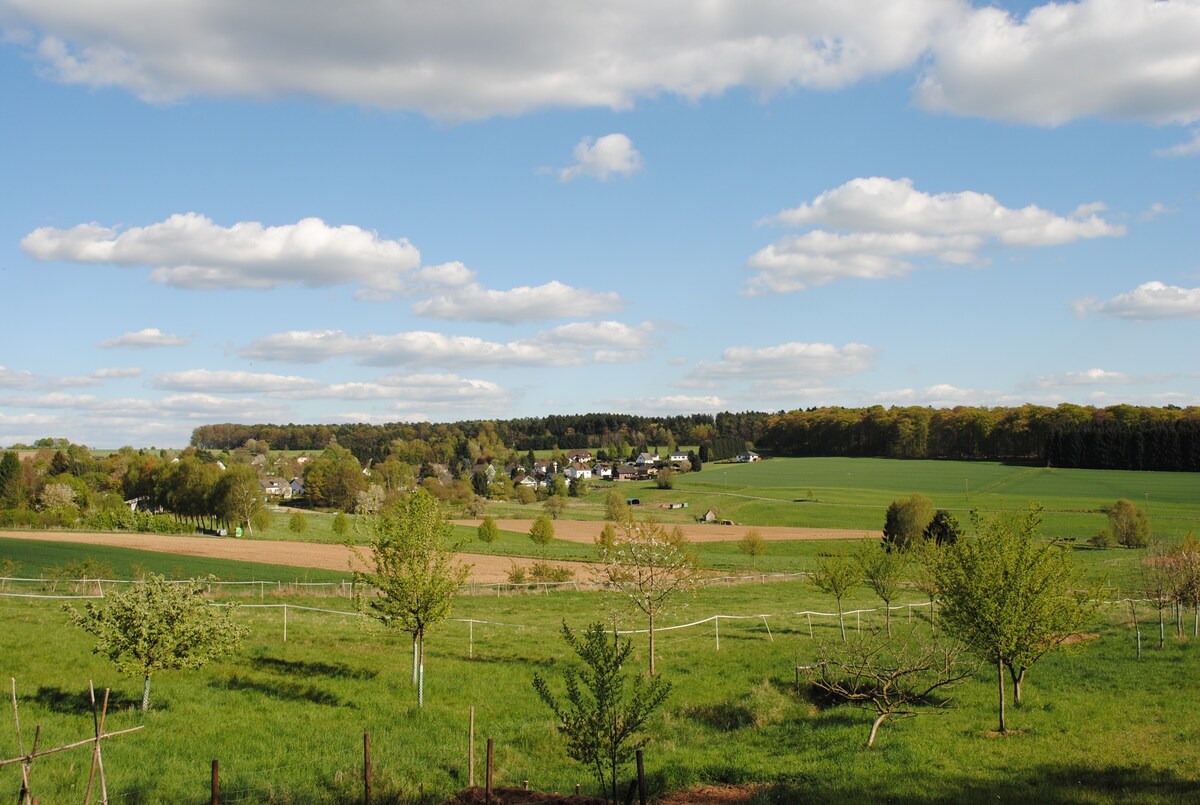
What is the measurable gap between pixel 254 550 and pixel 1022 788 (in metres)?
73.0

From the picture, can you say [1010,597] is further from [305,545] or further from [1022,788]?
[305,545]

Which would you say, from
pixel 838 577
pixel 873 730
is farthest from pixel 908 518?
pixel 873 730

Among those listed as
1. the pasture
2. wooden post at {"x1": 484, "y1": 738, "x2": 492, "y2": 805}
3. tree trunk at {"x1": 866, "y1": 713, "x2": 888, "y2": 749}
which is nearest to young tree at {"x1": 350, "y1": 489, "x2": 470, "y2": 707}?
the pasture

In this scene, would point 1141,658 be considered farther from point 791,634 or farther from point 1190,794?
point 1190,794

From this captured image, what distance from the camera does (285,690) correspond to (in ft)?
79.6

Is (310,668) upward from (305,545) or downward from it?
upward

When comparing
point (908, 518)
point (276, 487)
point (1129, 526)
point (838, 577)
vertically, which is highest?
point (838, 577)

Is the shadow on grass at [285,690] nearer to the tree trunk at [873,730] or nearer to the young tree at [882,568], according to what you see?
the tree trunk at [873,730]

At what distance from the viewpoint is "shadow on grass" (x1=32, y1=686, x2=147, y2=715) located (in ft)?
68.8

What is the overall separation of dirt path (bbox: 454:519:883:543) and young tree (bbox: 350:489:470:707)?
61.4 m

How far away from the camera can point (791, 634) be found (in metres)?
36.9

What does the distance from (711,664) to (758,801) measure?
48.0 feet

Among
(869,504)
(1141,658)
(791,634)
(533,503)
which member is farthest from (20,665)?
(533,503)

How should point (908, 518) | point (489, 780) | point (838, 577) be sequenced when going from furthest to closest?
point (908, 518)
point (838, 577)
point (489, 780)
